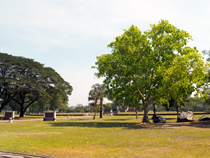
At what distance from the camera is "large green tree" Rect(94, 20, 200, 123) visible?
32.1 metres

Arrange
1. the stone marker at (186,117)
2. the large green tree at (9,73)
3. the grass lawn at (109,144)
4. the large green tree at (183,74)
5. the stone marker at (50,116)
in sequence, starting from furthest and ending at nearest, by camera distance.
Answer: the large green tree at (9,73)
the stone marker at (50,116)
the stone marker at (186,117)
the large green tree at (183,74)
the grass lawn at (109,144)

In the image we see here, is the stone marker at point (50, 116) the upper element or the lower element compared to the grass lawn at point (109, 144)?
lower

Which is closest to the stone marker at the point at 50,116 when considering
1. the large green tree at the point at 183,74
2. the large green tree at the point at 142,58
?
the large green tree at the point at 142,58

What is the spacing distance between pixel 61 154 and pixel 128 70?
2309cm

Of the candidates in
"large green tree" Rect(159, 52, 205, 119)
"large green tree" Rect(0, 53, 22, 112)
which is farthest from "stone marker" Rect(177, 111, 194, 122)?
"large green tree" Rect(0, 53, 22, 112)

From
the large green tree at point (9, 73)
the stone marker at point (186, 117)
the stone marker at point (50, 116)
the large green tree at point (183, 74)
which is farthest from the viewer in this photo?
the large green tree at point (9, 73)

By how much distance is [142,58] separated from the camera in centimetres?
3244

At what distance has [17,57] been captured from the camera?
2249 inches

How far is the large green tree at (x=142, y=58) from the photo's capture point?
3206 centimetres

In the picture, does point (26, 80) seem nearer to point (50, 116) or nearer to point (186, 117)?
point (50, 116)

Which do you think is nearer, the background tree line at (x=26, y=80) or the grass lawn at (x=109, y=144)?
the grass lawn at (x=109, y=144)

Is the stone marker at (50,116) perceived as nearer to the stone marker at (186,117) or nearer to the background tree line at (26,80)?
the background tree line at (26,80)

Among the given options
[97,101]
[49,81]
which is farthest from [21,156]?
[49,81]

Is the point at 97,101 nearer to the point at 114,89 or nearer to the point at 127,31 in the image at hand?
the point at 114,89
